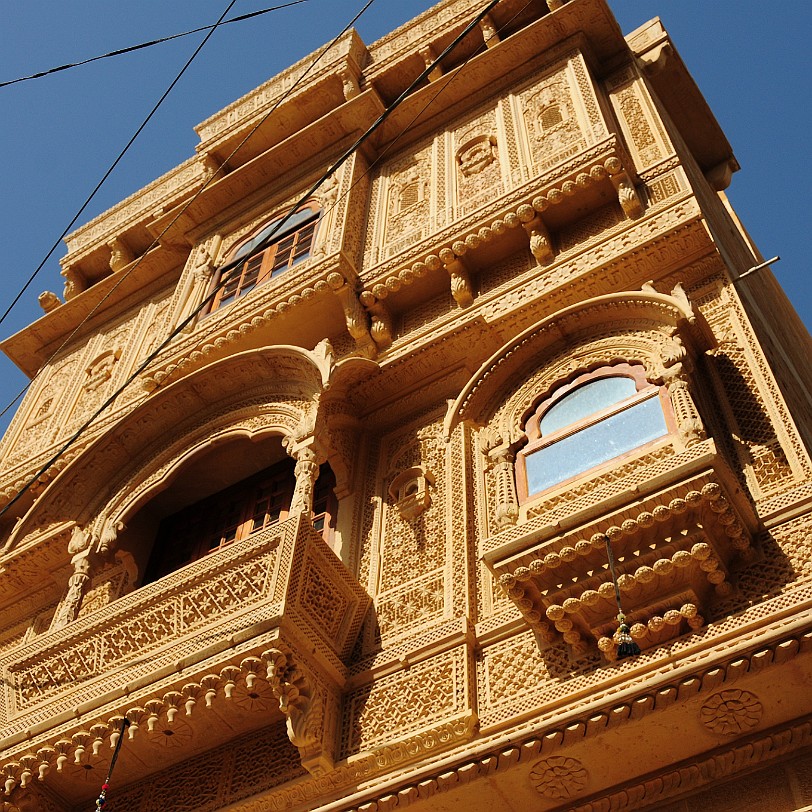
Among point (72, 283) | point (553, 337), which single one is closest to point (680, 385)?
point (553, 337)

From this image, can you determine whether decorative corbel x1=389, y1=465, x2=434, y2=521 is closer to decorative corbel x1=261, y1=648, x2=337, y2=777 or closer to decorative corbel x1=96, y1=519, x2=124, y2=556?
decorative corbel x1=261, y1=648, x2=337, y2=777

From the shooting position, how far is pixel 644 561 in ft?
16.2

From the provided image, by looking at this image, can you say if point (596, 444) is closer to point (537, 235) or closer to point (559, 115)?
point (537, 235)

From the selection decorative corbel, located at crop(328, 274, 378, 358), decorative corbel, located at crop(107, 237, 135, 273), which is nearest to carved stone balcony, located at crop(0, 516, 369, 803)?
decorative corbel, located at crop(328, 274, 378, 358)

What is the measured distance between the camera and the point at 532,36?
411 inches

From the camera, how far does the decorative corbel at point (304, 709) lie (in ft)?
17.2

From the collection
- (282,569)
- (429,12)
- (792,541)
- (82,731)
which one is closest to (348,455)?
(282,569)

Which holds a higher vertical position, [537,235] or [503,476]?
[537,235]

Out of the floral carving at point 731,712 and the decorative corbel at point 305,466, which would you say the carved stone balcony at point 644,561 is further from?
the decorative corbel at point 305,466

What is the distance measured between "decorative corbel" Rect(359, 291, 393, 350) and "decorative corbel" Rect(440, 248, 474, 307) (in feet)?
2.01

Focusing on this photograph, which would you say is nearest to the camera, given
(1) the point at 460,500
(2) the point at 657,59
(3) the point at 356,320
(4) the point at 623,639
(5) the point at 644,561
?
(4) the point at 623,639

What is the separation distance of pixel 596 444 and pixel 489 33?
6.45 meters

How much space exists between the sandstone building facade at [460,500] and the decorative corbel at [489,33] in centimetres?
7

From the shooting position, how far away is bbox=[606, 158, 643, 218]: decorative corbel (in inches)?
301
